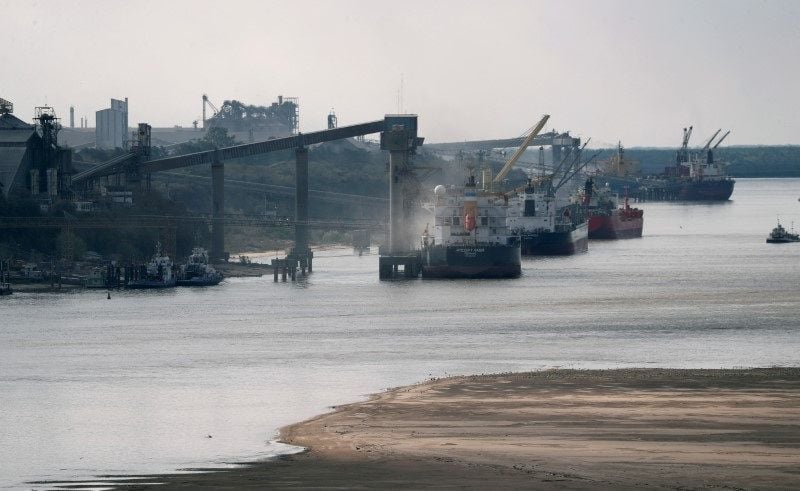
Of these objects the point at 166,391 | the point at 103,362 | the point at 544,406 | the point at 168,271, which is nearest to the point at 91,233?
the point at 168,271

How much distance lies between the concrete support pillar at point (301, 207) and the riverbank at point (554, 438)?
102574mm

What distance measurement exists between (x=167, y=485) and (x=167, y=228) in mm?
105125

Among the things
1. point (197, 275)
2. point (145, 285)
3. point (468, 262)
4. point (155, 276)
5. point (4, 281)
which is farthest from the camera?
point (468, 262)

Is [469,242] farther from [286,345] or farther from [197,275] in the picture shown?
[286,345]

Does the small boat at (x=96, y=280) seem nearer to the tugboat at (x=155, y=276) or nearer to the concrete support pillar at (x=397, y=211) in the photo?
the tugboat at (x=155, y=276)

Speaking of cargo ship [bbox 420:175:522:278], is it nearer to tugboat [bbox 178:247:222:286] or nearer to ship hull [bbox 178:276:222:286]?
tugboat [bbox 178:247:222:286]

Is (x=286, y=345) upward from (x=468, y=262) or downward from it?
downward

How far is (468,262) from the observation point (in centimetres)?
13662

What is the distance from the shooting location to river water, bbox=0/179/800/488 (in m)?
50.2

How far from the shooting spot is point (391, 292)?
121 metres

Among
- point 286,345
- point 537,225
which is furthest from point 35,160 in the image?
point 286,345

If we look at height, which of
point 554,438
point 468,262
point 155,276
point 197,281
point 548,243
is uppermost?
point 548,243

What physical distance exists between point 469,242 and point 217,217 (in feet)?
110

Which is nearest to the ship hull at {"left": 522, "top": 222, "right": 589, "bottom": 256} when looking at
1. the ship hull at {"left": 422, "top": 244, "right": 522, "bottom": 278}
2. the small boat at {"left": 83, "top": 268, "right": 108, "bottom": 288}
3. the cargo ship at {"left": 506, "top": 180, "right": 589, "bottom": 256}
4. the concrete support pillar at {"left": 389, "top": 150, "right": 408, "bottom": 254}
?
the cargo ship at {"left": 506, "top": 180, "right": 589, "bottom": 256}
